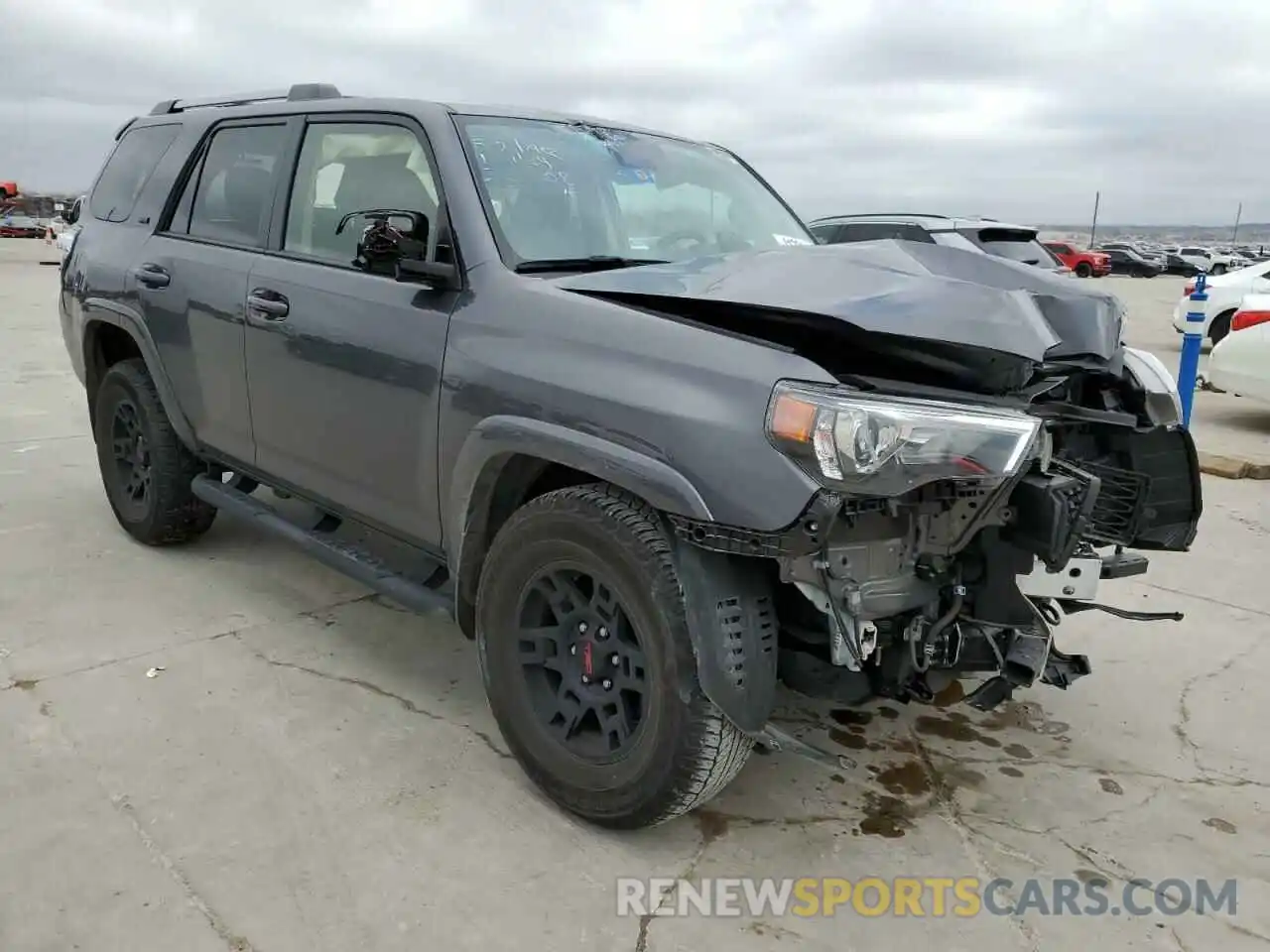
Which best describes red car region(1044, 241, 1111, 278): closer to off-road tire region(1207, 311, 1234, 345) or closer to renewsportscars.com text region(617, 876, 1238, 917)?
off-road tire region(1207, 311, 1234, 345)

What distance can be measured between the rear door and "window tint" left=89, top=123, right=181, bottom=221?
14.6 inches

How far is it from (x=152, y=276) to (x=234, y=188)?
608 millimetres

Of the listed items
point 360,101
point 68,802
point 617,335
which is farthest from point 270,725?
point 360,101

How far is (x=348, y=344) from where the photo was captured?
3.38m

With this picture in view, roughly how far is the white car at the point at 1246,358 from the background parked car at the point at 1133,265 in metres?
48.1

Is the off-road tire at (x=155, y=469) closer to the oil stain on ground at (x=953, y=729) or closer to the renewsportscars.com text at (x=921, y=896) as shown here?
the renewsportscars.com text at (x=921, y=896)

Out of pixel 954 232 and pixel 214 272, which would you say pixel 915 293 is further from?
pixel 954 232

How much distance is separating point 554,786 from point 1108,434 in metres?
1.87

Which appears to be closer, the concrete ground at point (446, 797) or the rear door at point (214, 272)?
the concrete ground at point (446, 797)

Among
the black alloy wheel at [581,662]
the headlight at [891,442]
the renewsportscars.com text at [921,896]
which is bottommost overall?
the renewsportscars.com text at [921,896]

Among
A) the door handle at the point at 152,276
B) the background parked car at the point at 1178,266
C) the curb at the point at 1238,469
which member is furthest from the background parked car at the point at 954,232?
the background parked car at the point at 1178,266

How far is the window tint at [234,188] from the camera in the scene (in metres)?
3.97

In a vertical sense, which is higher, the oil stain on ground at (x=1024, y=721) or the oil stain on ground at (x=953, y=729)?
the oil stain on ground at (x=953, y=729)

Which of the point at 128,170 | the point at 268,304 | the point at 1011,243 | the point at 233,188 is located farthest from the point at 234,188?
the point at 1011,243
